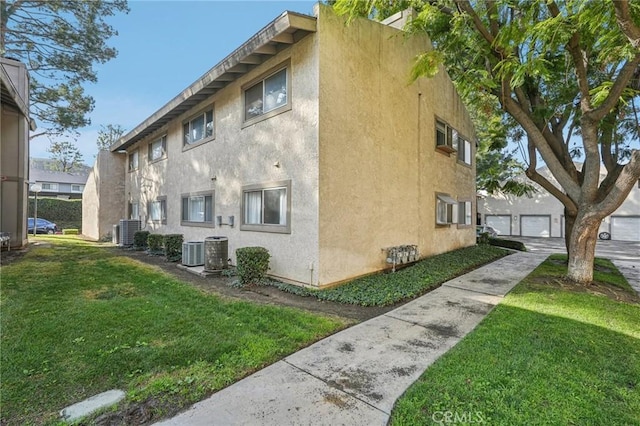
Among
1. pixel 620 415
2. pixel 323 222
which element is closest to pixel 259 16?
pixel 323 222

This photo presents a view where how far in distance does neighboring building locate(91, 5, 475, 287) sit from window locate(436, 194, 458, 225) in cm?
6

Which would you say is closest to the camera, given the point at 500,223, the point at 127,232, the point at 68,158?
the point at 127,232

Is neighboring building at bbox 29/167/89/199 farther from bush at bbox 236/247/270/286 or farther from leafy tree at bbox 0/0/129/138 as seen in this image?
bush at bbox 236/247/270/286

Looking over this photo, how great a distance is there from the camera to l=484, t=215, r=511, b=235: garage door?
2947 centimetres

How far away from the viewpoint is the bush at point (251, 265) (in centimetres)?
716

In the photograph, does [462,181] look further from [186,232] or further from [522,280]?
[186,232]

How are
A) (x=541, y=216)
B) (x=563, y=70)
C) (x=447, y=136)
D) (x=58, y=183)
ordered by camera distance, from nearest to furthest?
(x=563, y=70) < (x=447, y=136) < (x=541, y=216) < (x=58, y=183)

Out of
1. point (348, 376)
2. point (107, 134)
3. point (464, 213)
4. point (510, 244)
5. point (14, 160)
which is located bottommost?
point (348, 376)

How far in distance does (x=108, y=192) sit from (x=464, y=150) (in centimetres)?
1986

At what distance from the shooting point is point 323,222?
261 inches

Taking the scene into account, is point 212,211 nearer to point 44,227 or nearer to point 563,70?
point 563,70

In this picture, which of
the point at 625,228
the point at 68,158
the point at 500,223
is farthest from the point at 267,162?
the point at 68,158

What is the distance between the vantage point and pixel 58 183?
38188mm

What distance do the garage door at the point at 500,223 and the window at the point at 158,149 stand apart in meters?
29.5
